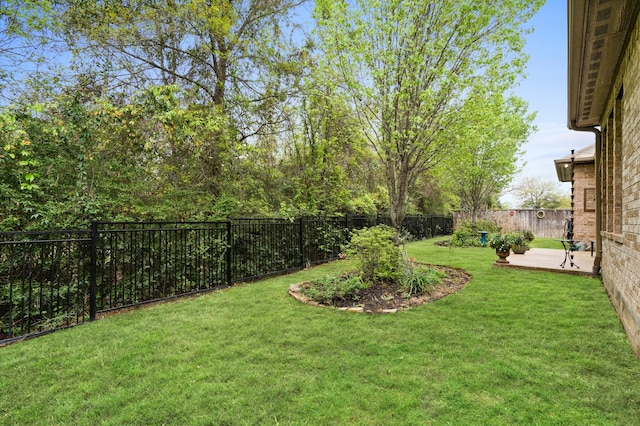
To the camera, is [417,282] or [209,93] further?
[209,93]

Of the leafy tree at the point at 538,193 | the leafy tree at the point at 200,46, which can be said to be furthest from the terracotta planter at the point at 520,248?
the leafy tree at the point at 538,193

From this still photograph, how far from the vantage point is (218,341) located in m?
3.21

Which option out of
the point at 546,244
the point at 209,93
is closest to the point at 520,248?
the point at 546,244

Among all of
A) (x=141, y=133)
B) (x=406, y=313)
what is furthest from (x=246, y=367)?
(x=141, y=133)

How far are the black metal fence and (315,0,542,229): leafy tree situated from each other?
302 centimetres

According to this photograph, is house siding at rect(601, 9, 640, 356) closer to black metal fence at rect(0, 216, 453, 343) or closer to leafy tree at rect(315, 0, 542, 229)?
leafy tree at rect(315, 0, 542, 229)

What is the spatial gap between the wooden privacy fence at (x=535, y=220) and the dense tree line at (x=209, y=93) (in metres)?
13.1

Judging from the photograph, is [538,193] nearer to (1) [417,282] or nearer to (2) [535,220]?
(2) [535,220]

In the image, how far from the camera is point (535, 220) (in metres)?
17.0

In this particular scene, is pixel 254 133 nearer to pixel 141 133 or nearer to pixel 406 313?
pixel 141 133

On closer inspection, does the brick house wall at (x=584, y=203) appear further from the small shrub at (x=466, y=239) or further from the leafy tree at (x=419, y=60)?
the leafy tree at (x=419, y=60)

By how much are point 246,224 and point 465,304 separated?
4.00 metres

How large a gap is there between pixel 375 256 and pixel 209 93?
5.33 metres

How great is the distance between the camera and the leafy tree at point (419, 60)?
503 centimetres
